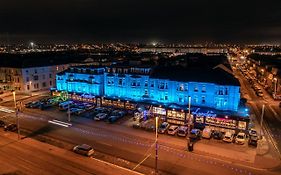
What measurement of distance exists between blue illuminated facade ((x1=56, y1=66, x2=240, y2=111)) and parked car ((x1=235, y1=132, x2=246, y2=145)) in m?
9.11

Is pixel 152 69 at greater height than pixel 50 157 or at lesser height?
greater

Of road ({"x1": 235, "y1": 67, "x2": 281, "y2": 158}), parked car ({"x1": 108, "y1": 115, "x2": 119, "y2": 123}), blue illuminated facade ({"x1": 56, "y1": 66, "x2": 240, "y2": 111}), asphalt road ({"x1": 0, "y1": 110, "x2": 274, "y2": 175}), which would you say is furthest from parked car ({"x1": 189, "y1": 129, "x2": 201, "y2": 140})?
parked car ({"x1": 108, "y1": 115, "x2": 119, "y2": 123})

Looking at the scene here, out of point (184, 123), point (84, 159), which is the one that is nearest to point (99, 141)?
point (84, 159)

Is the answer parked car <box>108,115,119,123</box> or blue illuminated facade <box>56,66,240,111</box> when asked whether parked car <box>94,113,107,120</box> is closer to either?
parked car <box>108,115,119,123</box>

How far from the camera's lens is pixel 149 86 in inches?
2499

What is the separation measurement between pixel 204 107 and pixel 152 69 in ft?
58.4

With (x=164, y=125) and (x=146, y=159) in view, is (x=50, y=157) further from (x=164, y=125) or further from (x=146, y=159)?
(x=164, y=125)

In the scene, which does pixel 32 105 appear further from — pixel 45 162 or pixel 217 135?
pixel 217 135

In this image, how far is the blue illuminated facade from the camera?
5522 cm

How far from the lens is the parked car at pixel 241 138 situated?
4459 cm

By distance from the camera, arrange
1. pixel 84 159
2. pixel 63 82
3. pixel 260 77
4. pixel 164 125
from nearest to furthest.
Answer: pixel 84 159 → pixel 164 125 → pixel 63 82 → pixel 260 77

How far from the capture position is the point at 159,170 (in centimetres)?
3516

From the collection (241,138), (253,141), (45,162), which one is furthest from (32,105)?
(253,141)

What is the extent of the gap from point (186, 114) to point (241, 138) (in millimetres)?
13385
